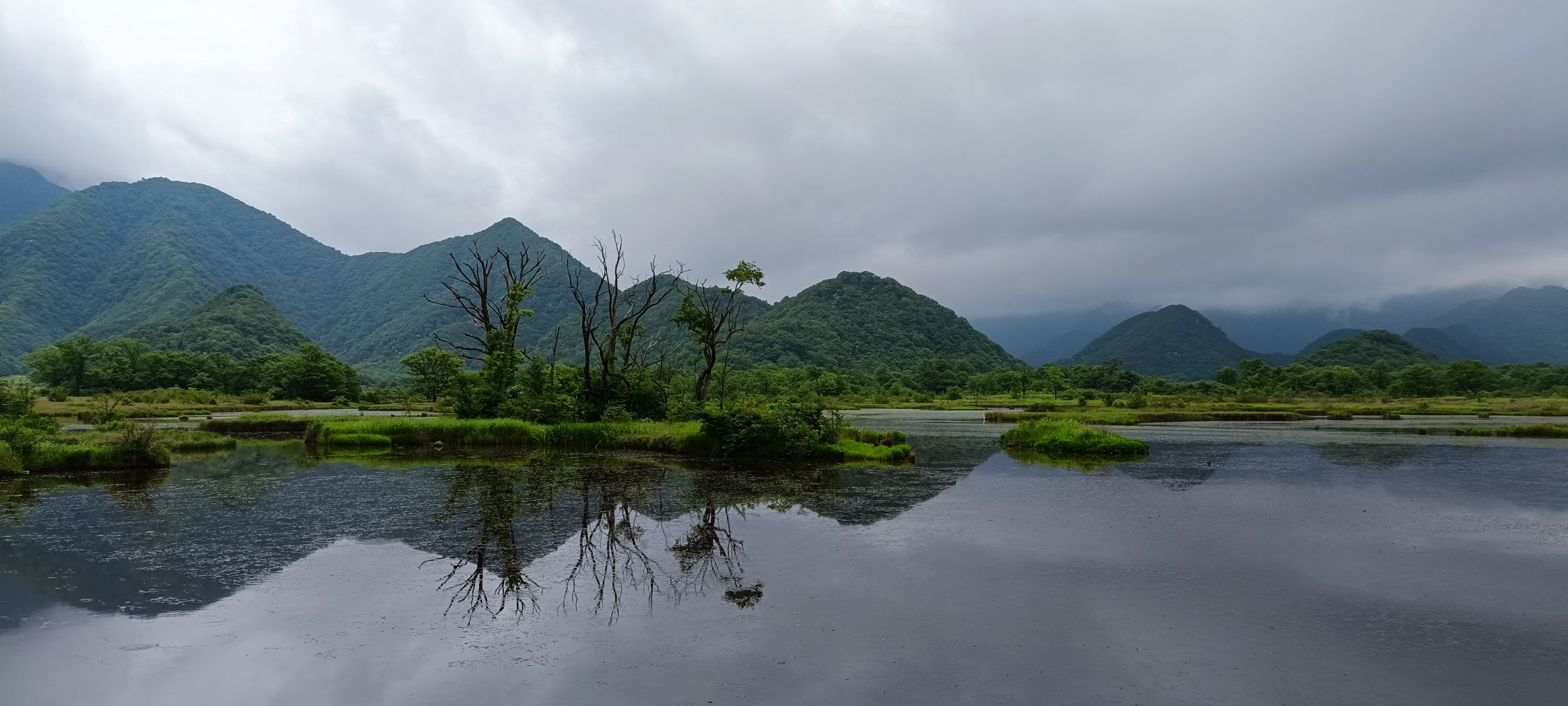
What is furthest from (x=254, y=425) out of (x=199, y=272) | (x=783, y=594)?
(x=199, y=272)

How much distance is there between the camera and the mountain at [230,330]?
103m

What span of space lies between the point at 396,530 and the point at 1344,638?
14075 millimetres

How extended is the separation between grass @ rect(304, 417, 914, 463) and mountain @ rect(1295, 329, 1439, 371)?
14284cm

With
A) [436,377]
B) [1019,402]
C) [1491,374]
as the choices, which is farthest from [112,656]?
[1491,374]

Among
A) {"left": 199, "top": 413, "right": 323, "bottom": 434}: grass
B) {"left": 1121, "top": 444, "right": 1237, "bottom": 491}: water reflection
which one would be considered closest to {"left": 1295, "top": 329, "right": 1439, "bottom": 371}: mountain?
{"left": 1121, "top": 444, "right": 1237, "bottom": 491}: water reflection

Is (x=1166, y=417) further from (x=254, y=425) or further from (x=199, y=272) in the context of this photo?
(x=199, y=272)

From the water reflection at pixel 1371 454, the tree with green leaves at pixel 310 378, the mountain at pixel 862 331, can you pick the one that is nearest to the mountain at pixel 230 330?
the tree with green leaves at pixel 310 378

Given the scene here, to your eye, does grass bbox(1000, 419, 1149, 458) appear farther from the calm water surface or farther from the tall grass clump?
Result: the tall grass clump

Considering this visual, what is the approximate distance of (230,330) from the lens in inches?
4205

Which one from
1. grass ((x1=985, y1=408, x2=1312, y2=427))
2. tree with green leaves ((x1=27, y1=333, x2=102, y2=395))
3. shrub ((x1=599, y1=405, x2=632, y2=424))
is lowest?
grass ((x1=985, y1=408, x2=1312, y2=427))

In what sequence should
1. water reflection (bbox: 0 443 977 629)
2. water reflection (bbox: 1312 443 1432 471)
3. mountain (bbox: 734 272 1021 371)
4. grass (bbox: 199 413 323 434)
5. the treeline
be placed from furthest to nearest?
mountain (bbox: 734 272 1021 371) → the treeline → grass (bbox: 199 413 323 434) → water reflection (bbox: 1312 443 1432 471) → water reflection (bbox: 0 443 977 629)

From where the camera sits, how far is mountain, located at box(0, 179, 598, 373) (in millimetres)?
131875

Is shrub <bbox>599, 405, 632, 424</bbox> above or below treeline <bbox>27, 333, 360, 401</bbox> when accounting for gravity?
below

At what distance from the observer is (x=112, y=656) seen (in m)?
7.21
